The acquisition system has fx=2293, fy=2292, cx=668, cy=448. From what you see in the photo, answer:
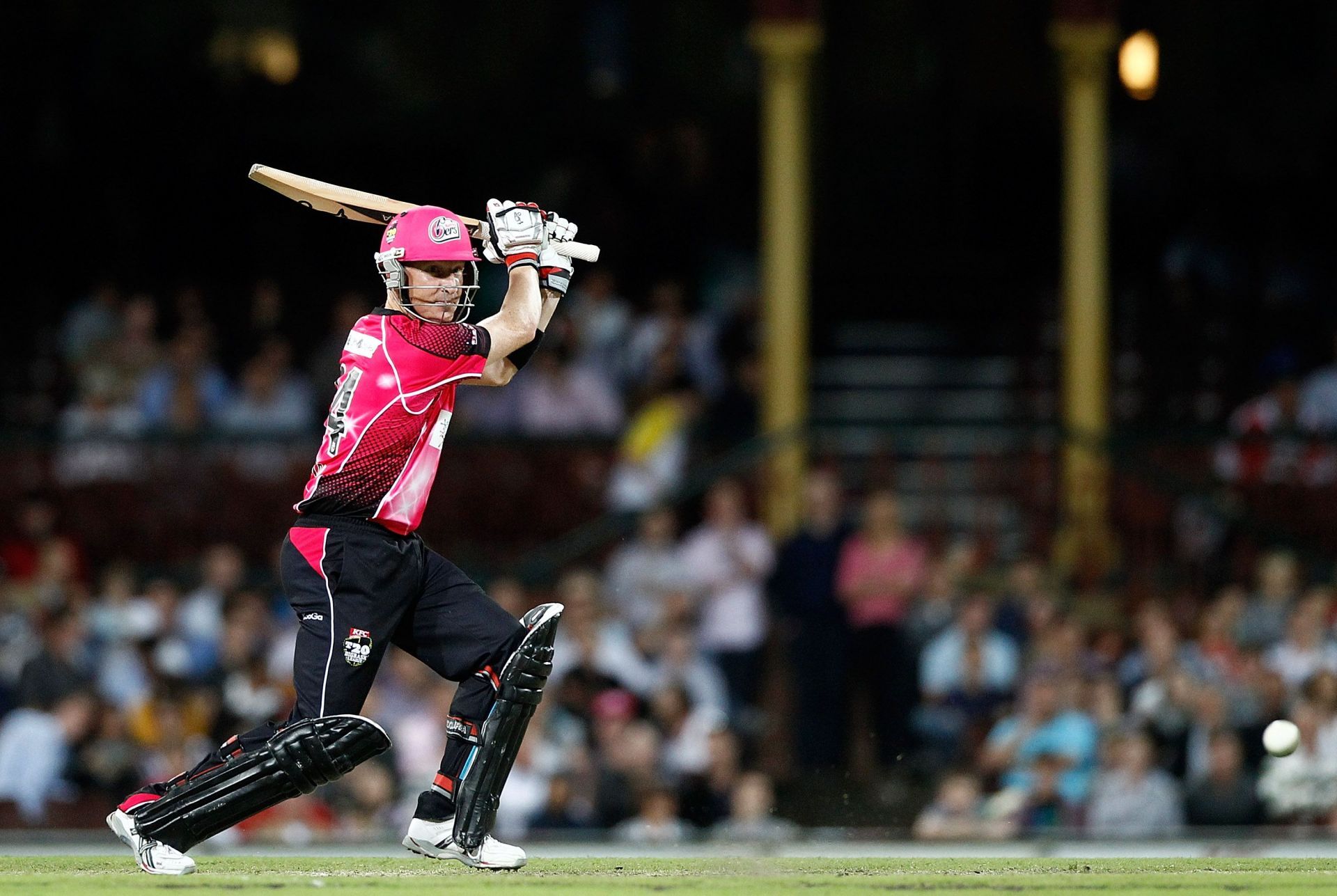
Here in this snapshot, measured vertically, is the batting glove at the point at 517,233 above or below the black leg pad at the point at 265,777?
above

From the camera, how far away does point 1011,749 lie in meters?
11.0

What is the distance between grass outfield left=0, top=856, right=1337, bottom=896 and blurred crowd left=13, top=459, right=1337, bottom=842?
9.48 feet

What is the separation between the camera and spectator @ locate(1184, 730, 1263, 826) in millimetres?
10727

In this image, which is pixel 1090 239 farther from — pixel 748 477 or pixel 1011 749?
pixel 1011 749

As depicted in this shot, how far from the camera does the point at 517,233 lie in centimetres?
711

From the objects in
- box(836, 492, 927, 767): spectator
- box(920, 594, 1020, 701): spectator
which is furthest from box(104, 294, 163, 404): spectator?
box(920, 594, 1020, 701): spectator

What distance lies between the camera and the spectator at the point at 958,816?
10.5 m

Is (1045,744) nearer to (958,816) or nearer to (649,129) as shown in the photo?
(958,816)

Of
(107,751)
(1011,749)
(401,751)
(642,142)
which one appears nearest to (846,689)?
(1011,749)

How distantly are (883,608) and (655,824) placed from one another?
5.78 ft

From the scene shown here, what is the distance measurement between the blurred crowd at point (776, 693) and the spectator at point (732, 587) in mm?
13

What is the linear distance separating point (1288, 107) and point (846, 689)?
7317 mm

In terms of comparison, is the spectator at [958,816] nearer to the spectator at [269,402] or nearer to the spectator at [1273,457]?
the spectator at [1273,457]

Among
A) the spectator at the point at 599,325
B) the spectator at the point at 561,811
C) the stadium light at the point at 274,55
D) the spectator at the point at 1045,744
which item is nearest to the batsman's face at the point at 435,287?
the spectator at the point at 561,811
